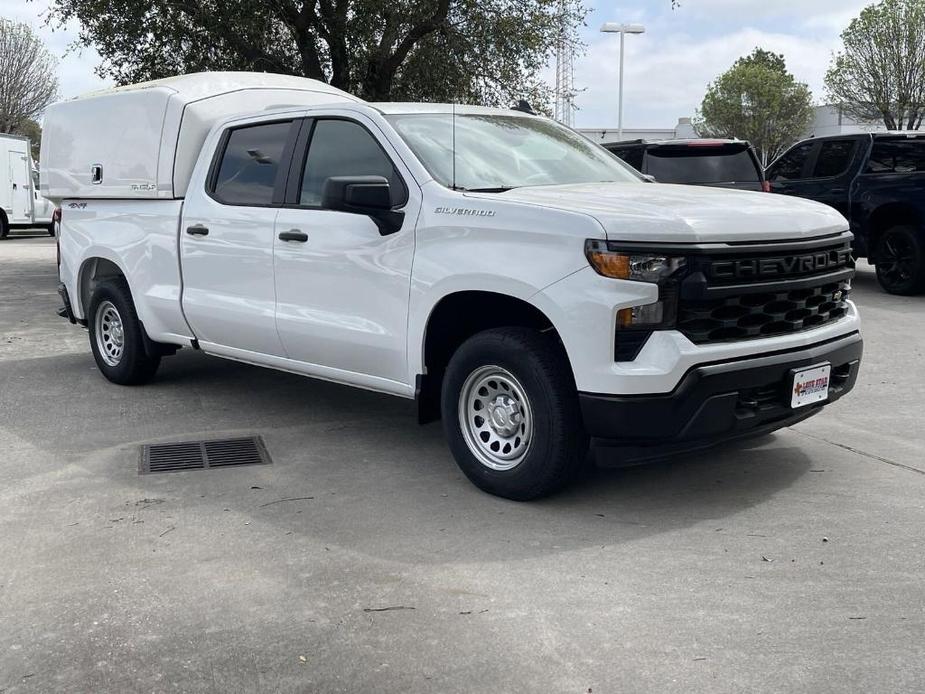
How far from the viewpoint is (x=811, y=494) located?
495 centimetres

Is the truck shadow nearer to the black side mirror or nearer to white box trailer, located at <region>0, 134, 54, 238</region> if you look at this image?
the black side mirror

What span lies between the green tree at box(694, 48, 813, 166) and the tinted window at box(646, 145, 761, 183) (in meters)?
48.7

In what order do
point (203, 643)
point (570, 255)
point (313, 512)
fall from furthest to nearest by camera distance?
point (313, 512), point (570, 255), point (203, 643)

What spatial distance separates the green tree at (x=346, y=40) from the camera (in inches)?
597

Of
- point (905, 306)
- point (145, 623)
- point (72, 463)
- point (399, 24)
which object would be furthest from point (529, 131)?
point (399, 24)

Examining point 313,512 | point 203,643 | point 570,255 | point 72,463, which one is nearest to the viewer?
point 203,643

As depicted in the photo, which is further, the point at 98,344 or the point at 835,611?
the point at 98,344

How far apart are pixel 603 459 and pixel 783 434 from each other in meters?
1.96

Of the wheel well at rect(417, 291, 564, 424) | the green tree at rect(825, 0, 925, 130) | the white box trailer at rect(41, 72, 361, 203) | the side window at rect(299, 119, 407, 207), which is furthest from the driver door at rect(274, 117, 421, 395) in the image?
the green tree at rect(825, 0, 925, 130)

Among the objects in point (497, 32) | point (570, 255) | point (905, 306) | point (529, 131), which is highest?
point (497, 32)

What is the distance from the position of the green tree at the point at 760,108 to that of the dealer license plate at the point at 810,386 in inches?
2214

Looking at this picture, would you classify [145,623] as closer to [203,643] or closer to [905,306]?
[203,643]

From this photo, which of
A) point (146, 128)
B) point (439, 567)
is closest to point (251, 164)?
point (146, 128)

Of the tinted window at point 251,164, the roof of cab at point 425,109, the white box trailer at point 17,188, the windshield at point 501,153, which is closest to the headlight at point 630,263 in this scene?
the windshield at point 501,153
